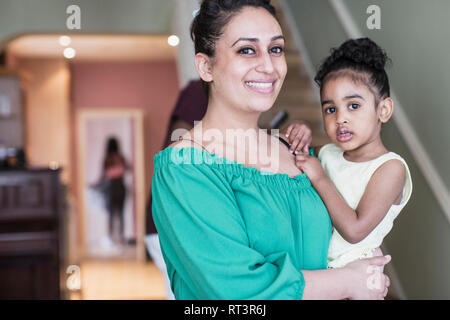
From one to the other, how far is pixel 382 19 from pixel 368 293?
54.6 inches

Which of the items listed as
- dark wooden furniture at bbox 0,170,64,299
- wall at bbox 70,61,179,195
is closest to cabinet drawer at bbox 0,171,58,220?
dark wooden furniture at bbox 0,170,64,299

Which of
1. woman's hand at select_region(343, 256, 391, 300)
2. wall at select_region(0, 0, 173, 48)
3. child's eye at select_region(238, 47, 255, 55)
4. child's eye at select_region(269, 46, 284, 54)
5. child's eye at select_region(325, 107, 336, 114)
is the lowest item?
woman's hand at select_region(343, 256, 391, 300)

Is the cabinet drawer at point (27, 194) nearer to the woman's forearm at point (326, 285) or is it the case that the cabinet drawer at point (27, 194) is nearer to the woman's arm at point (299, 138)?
the woman's arm at point (299, 138)

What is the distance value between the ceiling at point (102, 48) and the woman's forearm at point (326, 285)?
4700mm

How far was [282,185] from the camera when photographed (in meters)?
0.99

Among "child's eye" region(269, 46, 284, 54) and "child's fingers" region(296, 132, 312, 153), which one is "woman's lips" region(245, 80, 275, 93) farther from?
"child's fingers" region(296, 132, 312, 153)

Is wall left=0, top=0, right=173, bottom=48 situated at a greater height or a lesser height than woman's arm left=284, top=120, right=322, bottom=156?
greater

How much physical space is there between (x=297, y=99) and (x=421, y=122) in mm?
1644

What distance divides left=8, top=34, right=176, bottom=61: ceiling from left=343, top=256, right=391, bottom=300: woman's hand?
15.3 feet

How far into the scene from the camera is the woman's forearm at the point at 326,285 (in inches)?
34.9

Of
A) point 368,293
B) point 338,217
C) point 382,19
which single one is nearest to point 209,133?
point 338,217

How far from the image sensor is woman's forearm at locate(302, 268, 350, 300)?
89cm

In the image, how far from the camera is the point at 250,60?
0.94 meters
